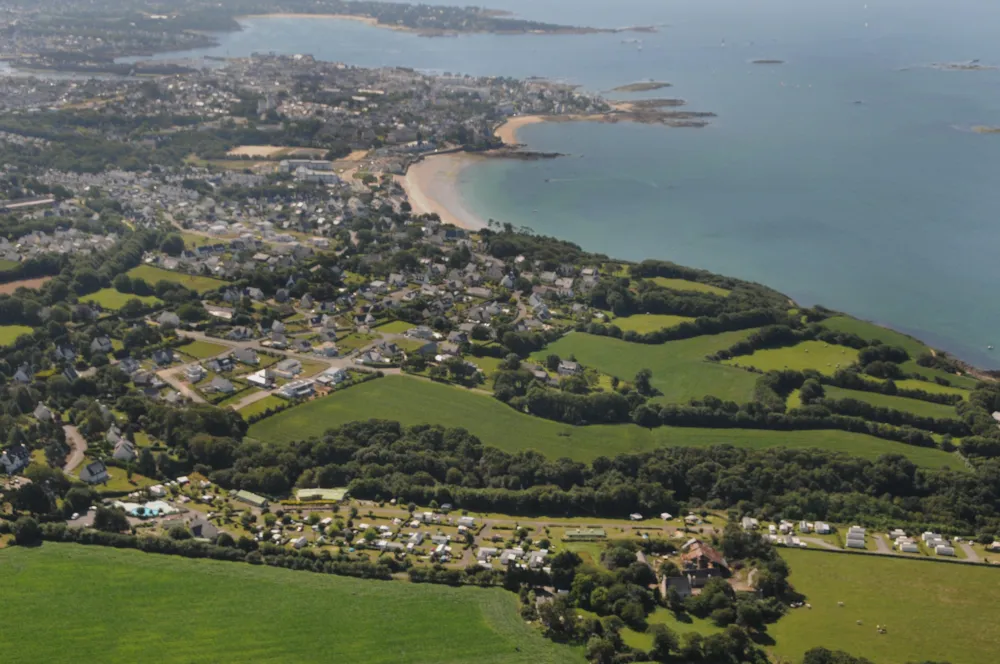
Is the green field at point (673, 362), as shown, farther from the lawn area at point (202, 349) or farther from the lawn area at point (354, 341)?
the lawn area at point (202, 349)

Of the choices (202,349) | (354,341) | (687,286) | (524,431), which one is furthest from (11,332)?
(687,286)

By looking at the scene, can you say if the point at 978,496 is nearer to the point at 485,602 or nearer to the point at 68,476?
the point at 485,602

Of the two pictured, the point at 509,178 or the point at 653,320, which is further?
the point at 509,178

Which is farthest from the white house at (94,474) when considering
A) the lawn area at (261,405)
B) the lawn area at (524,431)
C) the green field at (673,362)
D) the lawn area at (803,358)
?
the lawn area at (803,358)

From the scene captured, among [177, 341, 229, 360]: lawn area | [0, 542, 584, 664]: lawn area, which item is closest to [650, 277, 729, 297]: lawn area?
[177, 341, 229, 360]: lawn area

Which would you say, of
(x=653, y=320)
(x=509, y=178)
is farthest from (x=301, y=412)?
(x=509, y=178)

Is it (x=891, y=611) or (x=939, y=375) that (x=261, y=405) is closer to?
(x=891, y=611)
